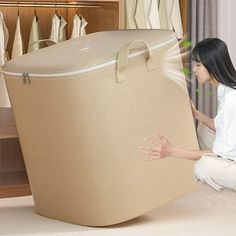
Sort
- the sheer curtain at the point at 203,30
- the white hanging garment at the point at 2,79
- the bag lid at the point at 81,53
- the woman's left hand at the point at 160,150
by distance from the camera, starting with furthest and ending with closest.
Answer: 1. the sheer curtain at the point at 203,30
2. the white hanging garment at the point at 2,79
3. the bag lid at the point at 81,53
4. the woman's left hand at the point at 160,150

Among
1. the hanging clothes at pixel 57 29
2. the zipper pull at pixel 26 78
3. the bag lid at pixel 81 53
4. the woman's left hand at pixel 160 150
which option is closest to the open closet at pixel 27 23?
the hanging clothes at pixel 57 29

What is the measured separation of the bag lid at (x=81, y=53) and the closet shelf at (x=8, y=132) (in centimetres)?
84

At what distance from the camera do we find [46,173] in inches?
128

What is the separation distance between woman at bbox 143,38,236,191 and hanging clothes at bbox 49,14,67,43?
126cm

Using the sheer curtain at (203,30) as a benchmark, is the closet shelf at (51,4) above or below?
above

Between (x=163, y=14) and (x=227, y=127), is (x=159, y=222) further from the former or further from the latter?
(x=163, y=14)

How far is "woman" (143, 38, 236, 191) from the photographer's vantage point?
2840mm

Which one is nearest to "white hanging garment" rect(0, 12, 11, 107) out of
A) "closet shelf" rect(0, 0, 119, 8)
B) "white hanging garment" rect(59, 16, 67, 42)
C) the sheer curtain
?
"closet shelf" rect(0, 0, 119, 8)

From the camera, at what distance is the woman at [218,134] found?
284 cm

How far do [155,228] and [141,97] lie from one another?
573 millimetres

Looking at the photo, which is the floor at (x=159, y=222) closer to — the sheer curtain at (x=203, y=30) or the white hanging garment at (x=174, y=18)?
the sheer curtain at (x=203, y=30)

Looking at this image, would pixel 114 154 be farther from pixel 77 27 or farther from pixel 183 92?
pixel 77 27

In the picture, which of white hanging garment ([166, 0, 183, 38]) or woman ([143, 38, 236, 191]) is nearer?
woman ([143, 38, 236, 191])

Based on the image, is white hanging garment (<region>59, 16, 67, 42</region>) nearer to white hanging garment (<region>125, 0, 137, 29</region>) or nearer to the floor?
white hanging garment (<region>125, 0, 137, 29</region>)
